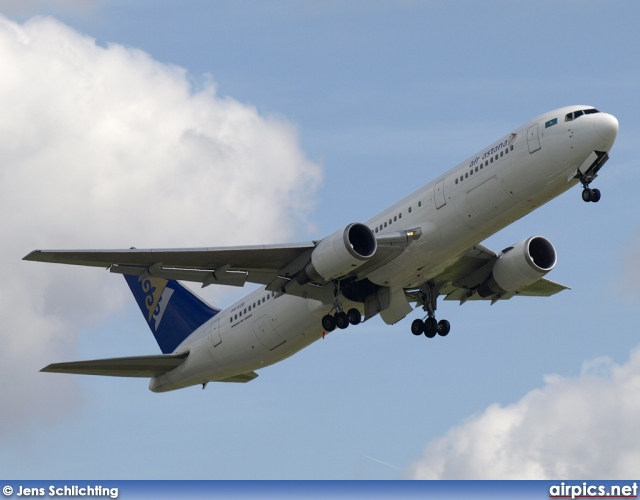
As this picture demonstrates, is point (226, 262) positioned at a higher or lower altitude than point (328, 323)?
higher

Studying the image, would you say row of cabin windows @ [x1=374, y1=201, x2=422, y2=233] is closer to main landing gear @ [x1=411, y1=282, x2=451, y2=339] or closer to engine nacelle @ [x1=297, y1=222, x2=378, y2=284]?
engine nacelle @ [x1=297, y1=222, x2=378, y2=284]

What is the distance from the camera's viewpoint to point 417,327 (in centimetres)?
4497

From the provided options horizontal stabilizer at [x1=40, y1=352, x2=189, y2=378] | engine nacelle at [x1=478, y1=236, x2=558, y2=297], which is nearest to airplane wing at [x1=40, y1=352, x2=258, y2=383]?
horizontal stabilizer at [x1=40, y1=352, x2=189, y2=378]

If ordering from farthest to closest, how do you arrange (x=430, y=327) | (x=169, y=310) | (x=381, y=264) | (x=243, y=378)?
(x=169, y=310), (x=243, y=378), (x=430, y=327), (x=381, y=264)

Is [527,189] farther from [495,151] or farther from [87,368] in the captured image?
[87,368]

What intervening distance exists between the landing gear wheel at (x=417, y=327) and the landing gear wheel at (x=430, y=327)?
19cm

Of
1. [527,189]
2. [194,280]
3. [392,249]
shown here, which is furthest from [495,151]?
[194,280]

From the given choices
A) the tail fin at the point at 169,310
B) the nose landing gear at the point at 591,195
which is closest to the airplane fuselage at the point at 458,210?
the nose landing gear at the point at 591,195

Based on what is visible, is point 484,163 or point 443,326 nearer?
point 484,163

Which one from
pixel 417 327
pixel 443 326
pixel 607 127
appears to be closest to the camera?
pixel 607 127

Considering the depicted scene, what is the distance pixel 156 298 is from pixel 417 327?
12.5m

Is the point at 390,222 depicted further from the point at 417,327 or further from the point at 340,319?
the point at 417,327

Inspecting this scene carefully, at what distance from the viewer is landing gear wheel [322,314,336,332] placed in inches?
1650

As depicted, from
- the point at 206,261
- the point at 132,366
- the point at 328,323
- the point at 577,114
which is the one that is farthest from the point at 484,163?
the point at 132,366
